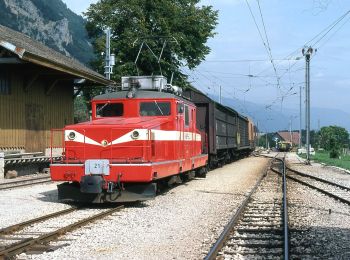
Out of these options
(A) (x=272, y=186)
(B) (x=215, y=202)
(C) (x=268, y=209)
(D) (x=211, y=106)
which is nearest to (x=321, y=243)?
(C) (x=268, y=209)

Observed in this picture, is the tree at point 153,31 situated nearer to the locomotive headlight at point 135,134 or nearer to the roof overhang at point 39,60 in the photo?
the roof overhang at point 39,60

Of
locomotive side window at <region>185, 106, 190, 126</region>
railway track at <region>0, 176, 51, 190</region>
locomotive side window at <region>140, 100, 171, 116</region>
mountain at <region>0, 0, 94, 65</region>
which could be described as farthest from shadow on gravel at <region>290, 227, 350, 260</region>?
mountain at <region>0, 0, 94, 65</region>

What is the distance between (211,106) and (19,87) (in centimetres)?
813

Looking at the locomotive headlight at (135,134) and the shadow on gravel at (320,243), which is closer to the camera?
the shadow on gravel at (320,243)

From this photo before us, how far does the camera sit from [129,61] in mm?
37594

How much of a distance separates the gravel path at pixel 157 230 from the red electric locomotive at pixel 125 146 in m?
0.56

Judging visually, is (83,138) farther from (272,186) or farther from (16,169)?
(16,169)

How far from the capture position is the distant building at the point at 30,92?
20.2 m

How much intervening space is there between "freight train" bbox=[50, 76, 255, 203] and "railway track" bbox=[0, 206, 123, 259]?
0.67 m

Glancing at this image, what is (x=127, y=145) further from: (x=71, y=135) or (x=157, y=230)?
(x=157, y=230)

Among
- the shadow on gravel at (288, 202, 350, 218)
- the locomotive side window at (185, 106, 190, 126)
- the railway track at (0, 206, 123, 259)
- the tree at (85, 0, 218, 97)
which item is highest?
the tree at (85, 0, 218, 97)

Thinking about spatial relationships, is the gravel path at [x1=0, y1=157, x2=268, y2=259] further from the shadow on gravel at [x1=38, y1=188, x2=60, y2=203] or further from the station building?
the station building

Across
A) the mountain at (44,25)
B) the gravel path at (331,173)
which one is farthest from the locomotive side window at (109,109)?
the mountain at (44,25)

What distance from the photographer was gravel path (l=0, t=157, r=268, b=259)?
24.0 ft
